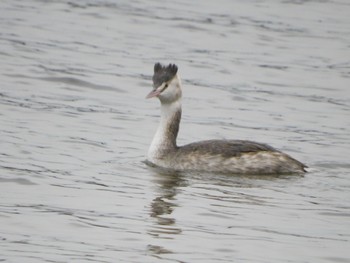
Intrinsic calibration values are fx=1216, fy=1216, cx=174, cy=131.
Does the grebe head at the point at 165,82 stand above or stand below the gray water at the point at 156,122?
above

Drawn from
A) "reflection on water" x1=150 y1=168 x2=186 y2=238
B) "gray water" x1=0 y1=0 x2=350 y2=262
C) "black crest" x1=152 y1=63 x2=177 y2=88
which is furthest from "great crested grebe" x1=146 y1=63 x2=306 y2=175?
"reflection on water" x1=150 y1=168 x2=186 y2=238

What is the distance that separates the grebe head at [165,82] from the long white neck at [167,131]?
25 centimetres

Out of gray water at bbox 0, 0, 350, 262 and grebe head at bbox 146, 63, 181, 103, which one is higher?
grebe head at bbox 146, 63, 181, 103

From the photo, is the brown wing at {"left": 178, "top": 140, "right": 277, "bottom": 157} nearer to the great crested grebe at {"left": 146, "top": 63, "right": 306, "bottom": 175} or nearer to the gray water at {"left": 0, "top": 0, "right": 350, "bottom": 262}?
the great crested grebe at {"left": 146, "top": 63, "right": 306, "bottom": 175}

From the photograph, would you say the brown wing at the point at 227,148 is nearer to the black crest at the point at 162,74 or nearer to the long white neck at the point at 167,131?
the long white neck at the point at 167,131

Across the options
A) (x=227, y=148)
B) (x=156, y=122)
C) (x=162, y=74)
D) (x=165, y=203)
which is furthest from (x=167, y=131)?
(x=165, y=203)

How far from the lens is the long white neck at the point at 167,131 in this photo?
48.7 ft

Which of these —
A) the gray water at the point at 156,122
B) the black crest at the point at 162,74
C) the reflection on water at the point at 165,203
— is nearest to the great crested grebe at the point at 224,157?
the black crest at the point at 162,74

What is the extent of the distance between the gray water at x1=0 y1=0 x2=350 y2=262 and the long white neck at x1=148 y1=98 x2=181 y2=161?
274 mm

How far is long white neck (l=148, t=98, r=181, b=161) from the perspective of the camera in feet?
48.7

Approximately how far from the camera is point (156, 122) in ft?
57.0

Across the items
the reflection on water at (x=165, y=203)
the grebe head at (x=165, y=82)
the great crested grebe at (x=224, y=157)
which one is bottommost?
the reflection on water at (x=165, y=203)

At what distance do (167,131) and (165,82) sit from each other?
68 centimetres

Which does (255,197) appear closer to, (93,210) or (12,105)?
(93,210)
